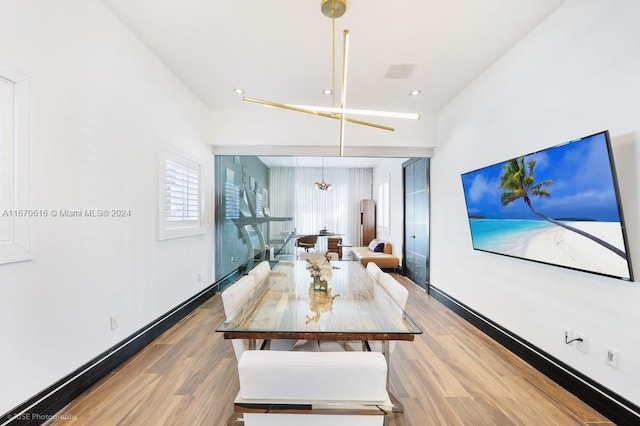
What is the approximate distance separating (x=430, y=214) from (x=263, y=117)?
3071 mm

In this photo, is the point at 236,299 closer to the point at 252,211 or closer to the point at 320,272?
the point at 320,272

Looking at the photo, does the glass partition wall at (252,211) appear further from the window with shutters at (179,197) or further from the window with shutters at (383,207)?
the window with shutters at (383,207)

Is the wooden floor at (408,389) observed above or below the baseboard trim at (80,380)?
below

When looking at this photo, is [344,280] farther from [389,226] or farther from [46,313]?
[389,226]

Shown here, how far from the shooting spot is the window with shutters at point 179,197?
→ 114 inches

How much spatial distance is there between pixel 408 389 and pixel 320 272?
3.52 ft

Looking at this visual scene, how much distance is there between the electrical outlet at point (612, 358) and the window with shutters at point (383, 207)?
207 inches

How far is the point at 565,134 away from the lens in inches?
79.5

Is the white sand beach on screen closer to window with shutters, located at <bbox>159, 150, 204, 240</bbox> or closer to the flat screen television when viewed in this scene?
the flat screen television

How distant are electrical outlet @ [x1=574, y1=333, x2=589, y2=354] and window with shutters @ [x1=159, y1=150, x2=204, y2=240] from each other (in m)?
3.68

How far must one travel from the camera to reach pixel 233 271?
4.56 m

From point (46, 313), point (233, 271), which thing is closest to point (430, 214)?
point (233, 271)

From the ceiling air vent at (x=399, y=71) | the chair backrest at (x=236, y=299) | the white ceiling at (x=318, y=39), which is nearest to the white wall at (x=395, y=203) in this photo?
the white ceiling at (x=318, y=39)

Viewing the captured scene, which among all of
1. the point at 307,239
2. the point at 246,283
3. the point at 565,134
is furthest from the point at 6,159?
the point at 307,239
